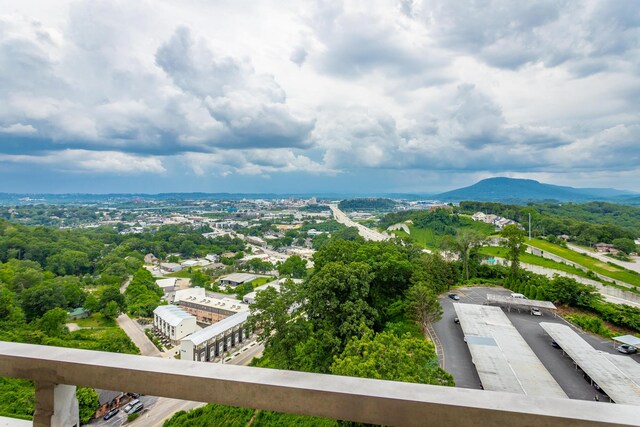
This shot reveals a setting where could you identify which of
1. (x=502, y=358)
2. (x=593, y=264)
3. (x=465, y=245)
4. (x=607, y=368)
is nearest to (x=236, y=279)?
(x=465, y=245)

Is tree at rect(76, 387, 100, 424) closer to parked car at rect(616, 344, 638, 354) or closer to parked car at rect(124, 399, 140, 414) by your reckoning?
parked car at rect(124, 399, 140, 414)

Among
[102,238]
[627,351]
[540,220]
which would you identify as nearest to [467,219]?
[540,220]

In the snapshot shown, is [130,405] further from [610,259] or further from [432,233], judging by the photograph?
[432,233]

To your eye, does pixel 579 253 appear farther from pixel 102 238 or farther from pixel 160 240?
pixel 102 238

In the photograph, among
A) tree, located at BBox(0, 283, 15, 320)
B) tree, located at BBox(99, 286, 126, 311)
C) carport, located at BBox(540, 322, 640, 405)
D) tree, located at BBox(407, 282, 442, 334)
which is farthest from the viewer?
tree, located at BBox(99, 286, 126, 311)

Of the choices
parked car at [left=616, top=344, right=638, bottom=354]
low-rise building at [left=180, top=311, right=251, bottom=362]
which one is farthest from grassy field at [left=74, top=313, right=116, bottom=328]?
parked car at [left=616, top=344, right=638, bottom=354]

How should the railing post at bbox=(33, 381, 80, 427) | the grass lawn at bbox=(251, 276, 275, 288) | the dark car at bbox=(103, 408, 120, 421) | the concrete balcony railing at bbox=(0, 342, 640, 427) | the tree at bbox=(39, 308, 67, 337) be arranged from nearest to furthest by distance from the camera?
1. the concrete balcony railing at bbox=(0, 342, 640, 427)
2. the railing post at bbox=(33, 381, 80, 427)
3. the dark car at bbox=(103, 408, 120, 421)
4. the tree at bbox=(39, 308, 67, 337)
5. the grass lawn at bbox=(251, 276, 275, 288)
